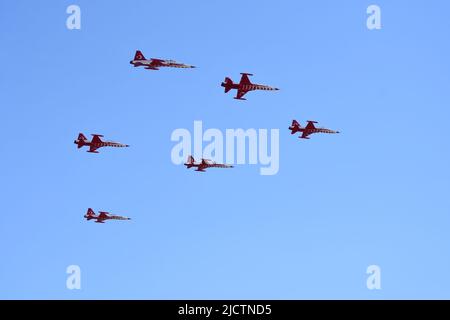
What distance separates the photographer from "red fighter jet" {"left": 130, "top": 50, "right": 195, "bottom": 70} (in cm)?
18800

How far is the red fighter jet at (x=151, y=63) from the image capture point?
7402 inches

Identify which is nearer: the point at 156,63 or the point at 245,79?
the point at 245,79

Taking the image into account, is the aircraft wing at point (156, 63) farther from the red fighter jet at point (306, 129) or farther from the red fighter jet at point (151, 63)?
the red fighter jet at point (306, 129)

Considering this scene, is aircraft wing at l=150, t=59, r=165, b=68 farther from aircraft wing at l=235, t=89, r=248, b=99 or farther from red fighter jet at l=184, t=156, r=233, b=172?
red fighter jet at l=184, t=156, r=233, b=172

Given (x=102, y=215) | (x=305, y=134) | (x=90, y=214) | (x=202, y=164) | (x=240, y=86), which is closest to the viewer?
(x=240, y=86)

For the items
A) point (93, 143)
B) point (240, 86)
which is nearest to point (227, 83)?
point (240, 86)

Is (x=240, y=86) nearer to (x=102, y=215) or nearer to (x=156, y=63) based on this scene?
(x=156, y=63)

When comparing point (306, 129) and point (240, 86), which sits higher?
point (240, 86)

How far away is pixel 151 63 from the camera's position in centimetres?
18862

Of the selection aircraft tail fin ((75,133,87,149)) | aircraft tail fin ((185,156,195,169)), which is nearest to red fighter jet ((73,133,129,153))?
aircraft tail fin ((75,133,87,149))
